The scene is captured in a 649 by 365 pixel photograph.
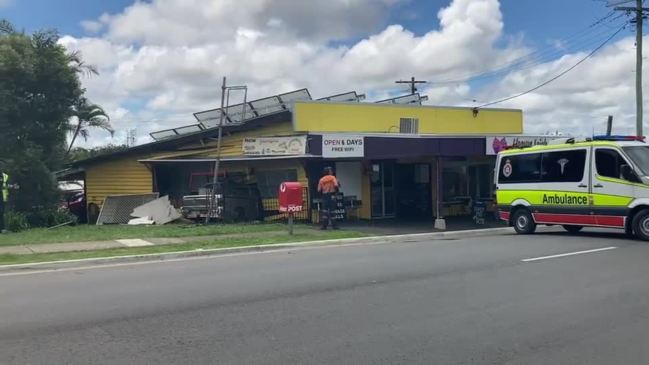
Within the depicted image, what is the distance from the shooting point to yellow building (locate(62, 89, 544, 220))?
1945cm

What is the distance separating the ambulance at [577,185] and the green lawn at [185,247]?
4.61m

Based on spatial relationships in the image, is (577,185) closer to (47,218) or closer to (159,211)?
(159,211)

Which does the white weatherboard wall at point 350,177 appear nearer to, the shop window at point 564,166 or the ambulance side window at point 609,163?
the shop window at point 564,166

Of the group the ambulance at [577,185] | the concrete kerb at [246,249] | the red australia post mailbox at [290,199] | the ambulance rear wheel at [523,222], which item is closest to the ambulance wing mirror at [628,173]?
the ambulance at [577,185]

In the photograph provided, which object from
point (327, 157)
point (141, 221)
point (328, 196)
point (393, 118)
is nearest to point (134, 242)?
point (328, 196)

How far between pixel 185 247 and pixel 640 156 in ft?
35.0

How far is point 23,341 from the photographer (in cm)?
593

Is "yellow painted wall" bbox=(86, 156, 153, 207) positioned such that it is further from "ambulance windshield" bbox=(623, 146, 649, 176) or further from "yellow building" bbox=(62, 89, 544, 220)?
"ambulance windshield" bbox=(623, 146, 649, 176)

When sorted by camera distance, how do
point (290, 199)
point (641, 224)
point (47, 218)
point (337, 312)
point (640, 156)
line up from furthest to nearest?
point (47, 218), point (290, 199), point (640, 156), point (641, 224), point (337, 312)

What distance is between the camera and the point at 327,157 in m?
18.9

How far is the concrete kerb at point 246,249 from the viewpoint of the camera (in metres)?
11.2

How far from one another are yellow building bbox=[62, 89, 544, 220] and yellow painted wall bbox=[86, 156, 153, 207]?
4 cm

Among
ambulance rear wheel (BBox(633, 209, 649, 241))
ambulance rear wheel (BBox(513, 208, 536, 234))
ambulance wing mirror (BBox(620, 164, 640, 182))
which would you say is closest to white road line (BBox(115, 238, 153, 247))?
ambulance rear wheel (BBox(513, 208, 536, 234))

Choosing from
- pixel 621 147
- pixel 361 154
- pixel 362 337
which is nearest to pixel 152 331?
pixel 362 337
